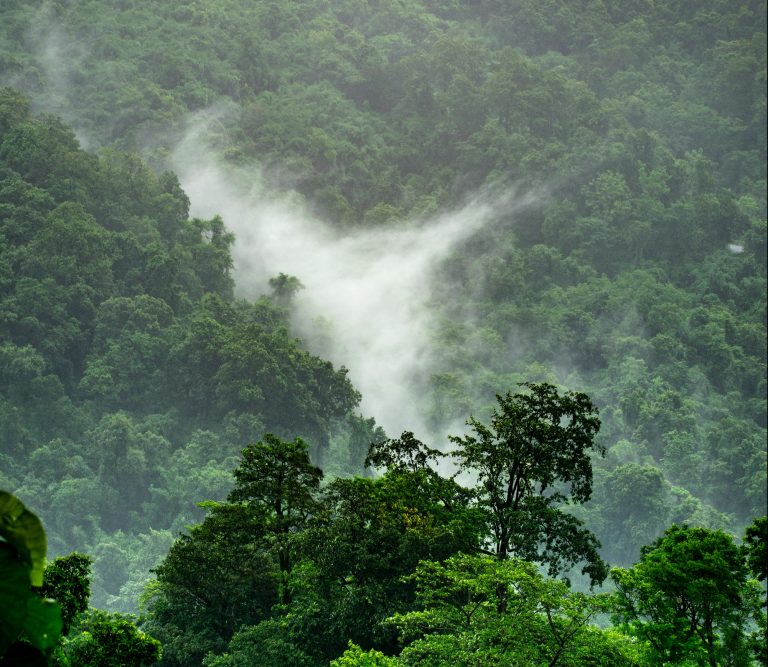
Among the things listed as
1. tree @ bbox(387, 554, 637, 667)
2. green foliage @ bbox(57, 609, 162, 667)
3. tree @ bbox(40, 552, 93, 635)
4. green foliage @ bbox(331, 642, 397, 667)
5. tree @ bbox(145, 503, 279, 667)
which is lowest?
green foliage @ bbox(57, 609, 162, 667)

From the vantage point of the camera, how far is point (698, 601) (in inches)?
624

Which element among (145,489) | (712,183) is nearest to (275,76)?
(712,183)

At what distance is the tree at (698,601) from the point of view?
607 inches

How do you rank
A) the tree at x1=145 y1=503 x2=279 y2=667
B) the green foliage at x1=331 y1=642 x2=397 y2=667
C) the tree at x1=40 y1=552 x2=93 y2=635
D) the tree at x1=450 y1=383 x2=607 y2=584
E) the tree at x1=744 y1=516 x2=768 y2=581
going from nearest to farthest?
1. the tree at x1=744 y1=516 x2=768 y2=581
2. the tree at x1=40 y1=552 x2=93 y2=635
3. the green foliage at x1=331 y1=642 x2=397 y2=667
4. the tree at x1=450 y1=383 x2=607 y2=584
5. the tree at x1=145 y1=503 x2=279 y2=667

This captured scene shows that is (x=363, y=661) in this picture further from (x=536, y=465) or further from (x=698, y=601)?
(x=536, y=465)

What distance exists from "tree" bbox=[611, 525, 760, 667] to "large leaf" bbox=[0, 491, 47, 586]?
12.3 metres

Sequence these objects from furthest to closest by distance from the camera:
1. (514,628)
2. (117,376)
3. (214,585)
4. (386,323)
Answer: (386,323) < (117,376) < (214,585) < (514,628)

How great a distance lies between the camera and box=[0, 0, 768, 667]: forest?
65.6ft

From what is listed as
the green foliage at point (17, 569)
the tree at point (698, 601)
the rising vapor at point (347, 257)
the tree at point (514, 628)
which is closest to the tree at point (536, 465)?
the tree at point (514, 628)

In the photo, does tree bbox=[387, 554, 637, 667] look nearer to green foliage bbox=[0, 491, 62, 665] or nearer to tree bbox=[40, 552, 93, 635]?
tree bbox=[40, 552, 93, 635]

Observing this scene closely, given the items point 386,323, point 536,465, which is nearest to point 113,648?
point 536,465

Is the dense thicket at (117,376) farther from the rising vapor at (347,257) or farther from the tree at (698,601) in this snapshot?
the tree at (698,601)

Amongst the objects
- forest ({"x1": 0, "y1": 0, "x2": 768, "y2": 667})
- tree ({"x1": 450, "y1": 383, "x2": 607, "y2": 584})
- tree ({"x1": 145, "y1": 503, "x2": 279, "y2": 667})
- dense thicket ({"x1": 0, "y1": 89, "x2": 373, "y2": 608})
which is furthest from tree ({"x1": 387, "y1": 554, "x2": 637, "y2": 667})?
dense thicket ({"x1": 0, "y1": 89, "x2": 373, "y2": 608})

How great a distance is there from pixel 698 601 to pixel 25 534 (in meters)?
13.0
